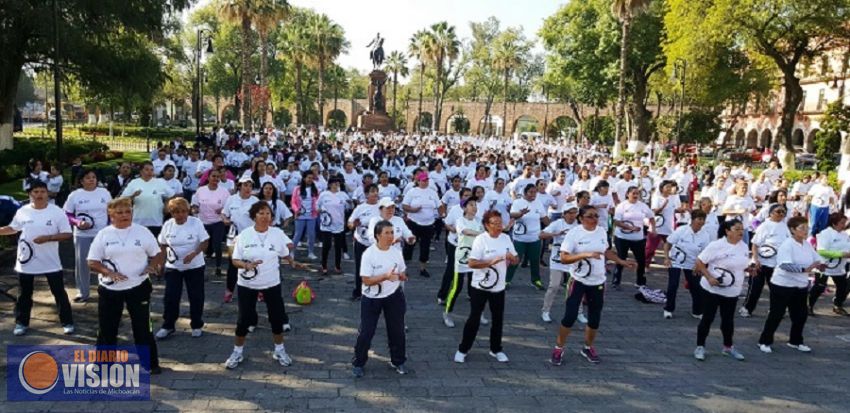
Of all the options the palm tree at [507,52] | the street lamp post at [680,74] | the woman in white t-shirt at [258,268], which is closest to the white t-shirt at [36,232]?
the woman in white t-shirt at [258,268]

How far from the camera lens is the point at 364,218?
317 inches

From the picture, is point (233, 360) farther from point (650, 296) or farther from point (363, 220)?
point (650, 296)

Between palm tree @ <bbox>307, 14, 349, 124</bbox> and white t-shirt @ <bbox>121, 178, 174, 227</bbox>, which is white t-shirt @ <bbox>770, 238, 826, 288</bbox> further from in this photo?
palm tree @ <bbox>307, 14, 349, 124</bbox>

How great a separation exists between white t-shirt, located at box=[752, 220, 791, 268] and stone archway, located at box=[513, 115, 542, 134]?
67004 mm

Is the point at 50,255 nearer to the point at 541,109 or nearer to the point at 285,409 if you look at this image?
the point at 285,409

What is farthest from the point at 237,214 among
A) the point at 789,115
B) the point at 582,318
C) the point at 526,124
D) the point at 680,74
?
the point at 526,124

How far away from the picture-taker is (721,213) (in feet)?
34.8

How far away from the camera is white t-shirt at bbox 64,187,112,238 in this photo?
729cm

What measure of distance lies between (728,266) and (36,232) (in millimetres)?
7410

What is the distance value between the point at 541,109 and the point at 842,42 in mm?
42095

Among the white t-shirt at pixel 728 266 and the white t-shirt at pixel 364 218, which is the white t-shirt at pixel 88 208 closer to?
the white t-shirt at pixel 364 218

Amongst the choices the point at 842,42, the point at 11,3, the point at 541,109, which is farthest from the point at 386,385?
the point at 541,109

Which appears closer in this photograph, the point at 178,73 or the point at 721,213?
the point at 721,213

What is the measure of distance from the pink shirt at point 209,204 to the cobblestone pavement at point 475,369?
127 cm
